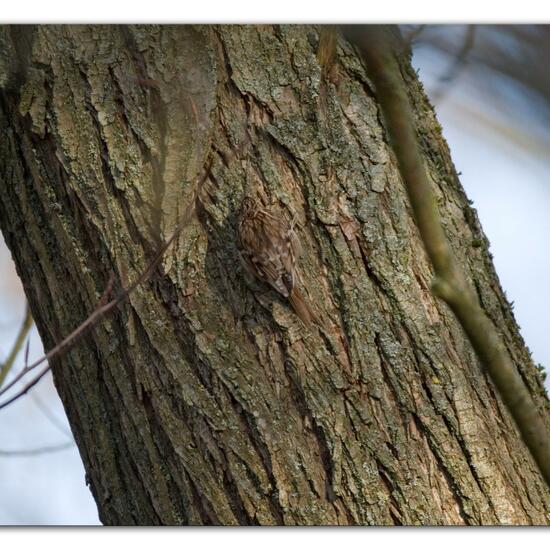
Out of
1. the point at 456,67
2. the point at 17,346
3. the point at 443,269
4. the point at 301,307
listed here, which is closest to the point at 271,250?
the point at 301,307

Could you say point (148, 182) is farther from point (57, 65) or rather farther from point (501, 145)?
point (501, 145)

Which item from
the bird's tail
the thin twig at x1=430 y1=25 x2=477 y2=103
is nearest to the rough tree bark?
the bird's tail

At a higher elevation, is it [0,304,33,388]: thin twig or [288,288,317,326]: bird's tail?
[0,304,33,388]: thin twig

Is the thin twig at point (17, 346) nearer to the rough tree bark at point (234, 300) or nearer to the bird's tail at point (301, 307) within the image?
the rough tree bark at point (234, 300)

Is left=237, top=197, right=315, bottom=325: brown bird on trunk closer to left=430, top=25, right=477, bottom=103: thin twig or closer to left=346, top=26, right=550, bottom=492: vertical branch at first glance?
left=346, top=26, right=550, bottom=492: vertical branch

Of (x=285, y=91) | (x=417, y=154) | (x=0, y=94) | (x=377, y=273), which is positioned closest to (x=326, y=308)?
(x=377, y=273)
